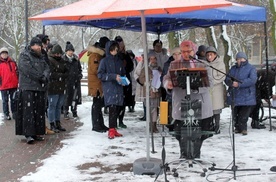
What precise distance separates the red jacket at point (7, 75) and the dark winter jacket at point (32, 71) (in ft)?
9.99

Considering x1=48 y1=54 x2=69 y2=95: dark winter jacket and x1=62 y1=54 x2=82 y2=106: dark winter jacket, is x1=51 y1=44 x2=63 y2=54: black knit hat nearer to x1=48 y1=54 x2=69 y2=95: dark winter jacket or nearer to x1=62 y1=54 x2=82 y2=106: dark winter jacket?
x1=48 y1=54 x2=69 y2=95: dark winter jacket

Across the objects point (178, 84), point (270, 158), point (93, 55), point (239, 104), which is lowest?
point (270, 158)

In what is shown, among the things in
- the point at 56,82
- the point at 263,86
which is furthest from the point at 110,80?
the point at 263,86

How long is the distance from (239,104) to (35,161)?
13.5ft

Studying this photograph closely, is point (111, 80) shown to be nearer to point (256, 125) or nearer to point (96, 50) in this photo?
point (96, 50)

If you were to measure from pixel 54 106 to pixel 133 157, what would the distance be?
105 inches

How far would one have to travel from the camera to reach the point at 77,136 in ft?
26.7

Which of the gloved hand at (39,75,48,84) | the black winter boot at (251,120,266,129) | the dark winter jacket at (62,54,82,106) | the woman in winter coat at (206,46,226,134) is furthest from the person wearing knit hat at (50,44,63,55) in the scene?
the black winter boot at (251,120,266,129)

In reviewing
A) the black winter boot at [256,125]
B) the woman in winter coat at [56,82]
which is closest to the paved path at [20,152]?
the woman in winter coat at [56,82]

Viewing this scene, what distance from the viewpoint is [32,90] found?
7.43 m

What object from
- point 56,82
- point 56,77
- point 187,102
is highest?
point 56,77

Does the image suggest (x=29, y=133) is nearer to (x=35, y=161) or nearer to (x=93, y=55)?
(x=35, y=161)

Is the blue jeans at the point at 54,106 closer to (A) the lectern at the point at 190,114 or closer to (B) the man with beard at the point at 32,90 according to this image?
(B) the man with beard at the point at 32,90

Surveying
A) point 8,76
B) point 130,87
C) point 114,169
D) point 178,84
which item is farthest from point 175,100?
point 8,76
